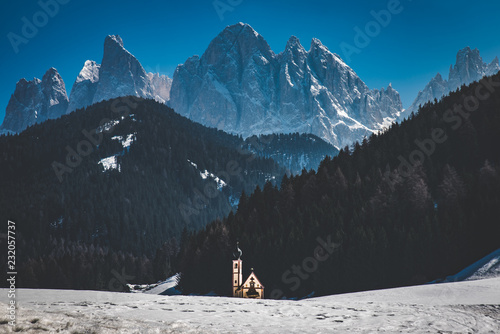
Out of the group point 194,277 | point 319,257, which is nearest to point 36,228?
point 194,277

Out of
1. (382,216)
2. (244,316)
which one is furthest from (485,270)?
(244,316)

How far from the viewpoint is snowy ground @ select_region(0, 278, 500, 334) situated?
17.8 m

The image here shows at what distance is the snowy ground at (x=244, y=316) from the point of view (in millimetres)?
17828

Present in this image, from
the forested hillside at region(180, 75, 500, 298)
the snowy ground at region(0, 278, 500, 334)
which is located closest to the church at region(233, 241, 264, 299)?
the forested hillside at region(180, 75, 500, 298)

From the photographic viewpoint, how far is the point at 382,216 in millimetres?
81938

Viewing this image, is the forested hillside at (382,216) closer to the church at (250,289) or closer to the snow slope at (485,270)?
the church at (250,289)
